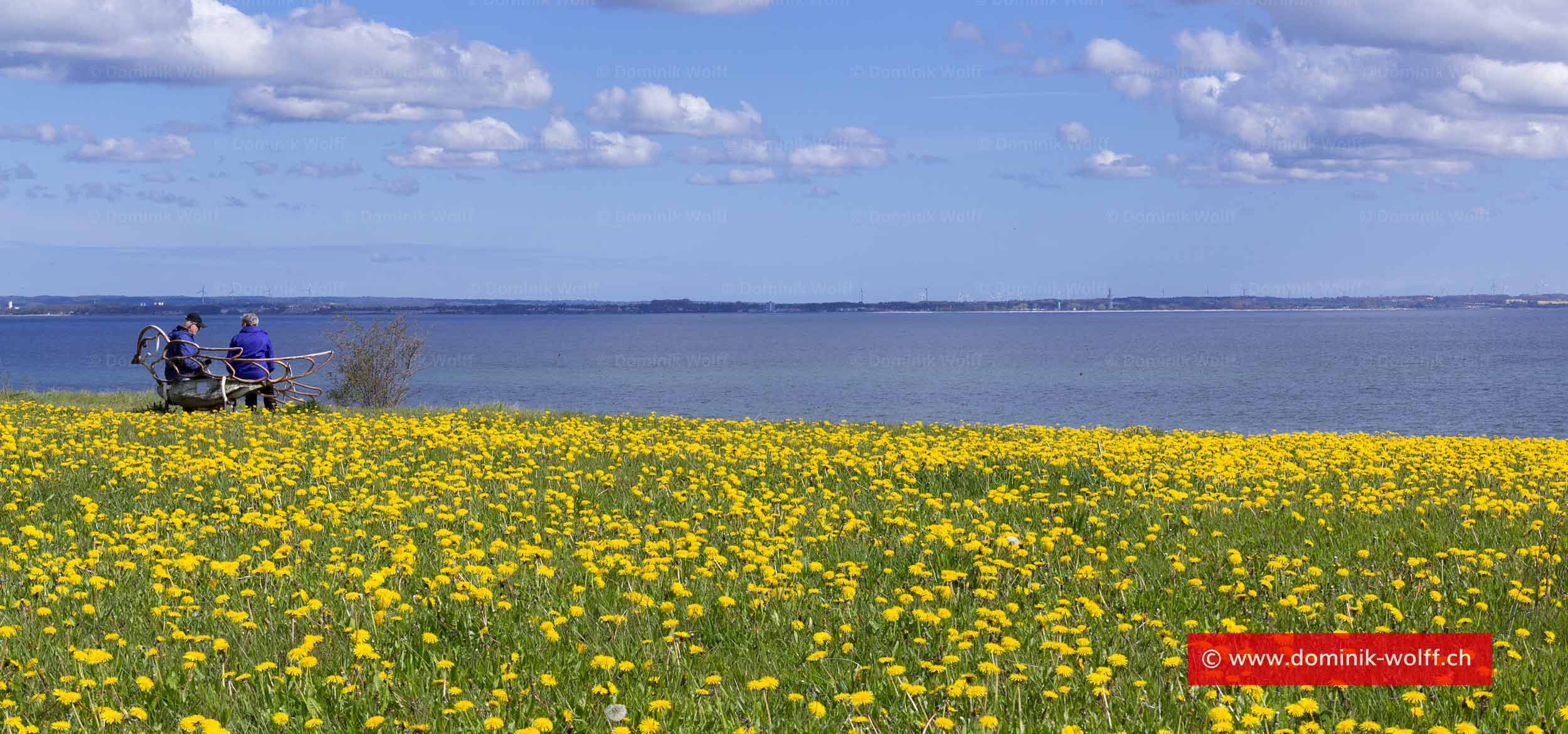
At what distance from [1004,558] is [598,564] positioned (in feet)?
8.84

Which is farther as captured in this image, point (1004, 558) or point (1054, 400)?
point (1054, 400)

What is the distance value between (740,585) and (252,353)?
16.1 m

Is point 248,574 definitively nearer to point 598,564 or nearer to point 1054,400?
point 598,564

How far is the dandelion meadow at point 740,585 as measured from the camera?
5535 millimetres

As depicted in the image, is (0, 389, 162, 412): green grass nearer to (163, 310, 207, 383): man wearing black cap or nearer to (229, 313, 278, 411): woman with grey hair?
(163, 310, 207, 383): man wearing black cap

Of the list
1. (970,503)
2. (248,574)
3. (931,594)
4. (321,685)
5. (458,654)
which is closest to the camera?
(321,685)

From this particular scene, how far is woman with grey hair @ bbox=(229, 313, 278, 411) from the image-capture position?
2077cm

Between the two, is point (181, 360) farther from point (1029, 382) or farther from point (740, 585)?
point (1029, 382)

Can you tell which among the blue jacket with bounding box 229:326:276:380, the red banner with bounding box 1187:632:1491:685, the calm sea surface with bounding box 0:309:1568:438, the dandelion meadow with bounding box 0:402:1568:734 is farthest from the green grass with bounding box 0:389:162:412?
the red banner with bounding box 1187:632:1491:685

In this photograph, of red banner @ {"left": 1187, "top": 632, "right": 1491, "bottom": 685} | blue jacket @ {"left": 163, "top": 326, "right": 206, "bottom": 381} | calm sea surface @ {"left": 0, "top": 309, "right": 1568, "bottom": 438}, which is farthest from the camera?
calm sea surface @ {"left": 0, "top": 309, "right": 1568, "bottom": 438}

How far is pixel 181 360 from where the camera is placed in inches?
794

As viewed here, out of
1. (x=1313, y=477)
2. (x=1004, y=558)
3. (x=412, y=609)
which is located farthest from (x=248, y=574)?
(x=1313, y=477)

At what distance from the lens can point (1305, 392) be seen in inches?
2761

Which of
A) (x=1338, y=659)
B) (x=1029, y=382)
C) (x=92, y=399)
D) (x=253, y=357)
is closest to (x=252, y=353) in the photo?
(x=253, y=357)
